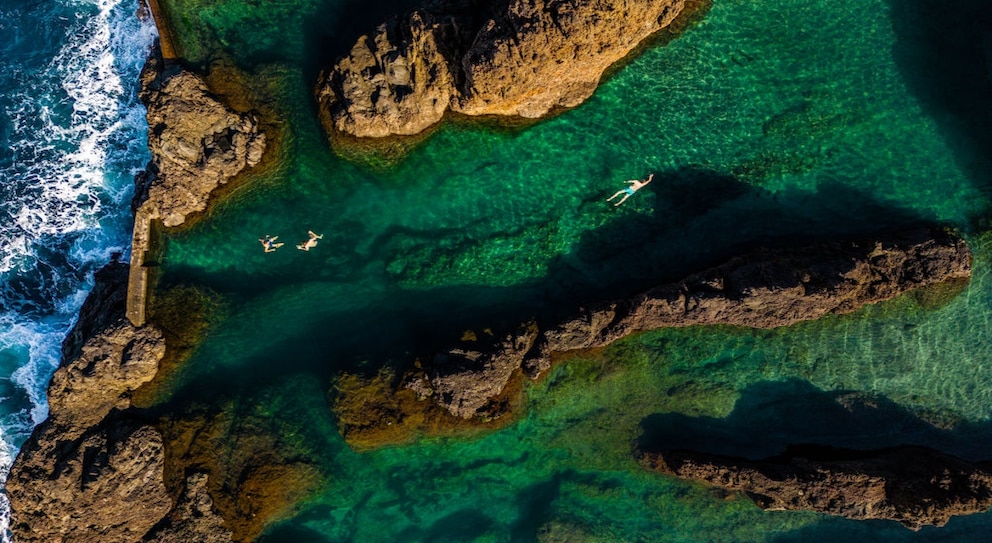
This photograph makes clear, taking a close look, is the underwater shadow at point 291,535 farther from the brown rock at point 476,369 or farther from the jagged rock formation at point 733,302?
the brown rock at point 476,369

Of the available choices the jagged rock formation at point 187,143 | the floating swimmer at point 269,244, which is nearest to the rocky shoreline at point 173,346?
the jagged rock formation at point 187,143

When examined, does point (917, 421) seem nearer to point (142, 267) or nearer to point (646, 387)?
point (646, 387)

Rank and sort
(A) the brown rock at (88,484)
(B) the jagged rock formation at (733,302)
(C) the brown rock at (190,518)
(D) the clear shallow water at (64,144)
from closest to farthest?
1. (B) the jagged rock formation at (733,302)
2. (A) the brown rock at (88,484)
3. (C) the brown rock at (190,518)
4. (D) the clear shallow water at (64,144)

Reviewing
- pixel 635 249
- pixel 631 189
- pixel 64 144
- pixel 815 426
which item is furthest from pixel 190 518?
pixel 815 426

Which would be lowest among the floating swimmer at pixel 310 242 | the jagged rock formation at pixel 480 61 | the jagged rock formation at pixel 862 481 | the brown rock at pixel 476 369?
the jagged rock formation at pixel 862 481

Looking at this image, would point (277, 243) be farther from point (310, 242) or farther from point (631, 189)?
point (631, 189)

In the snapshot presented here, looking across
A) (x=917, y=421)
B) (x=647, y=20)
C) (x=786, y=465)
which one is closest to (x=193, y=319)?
(x=647, y=20)
